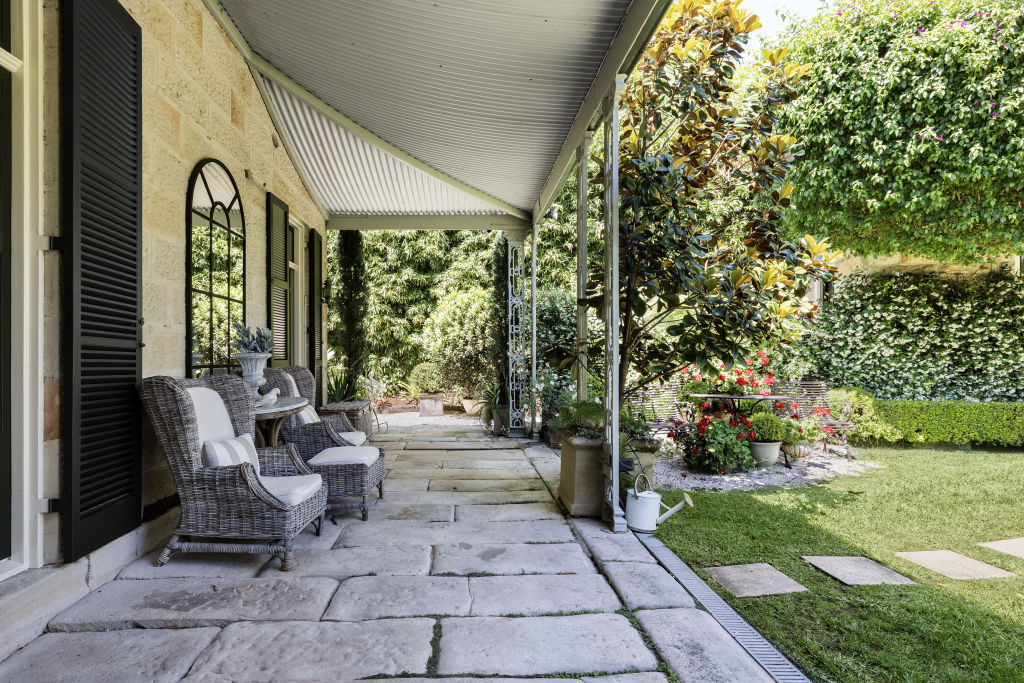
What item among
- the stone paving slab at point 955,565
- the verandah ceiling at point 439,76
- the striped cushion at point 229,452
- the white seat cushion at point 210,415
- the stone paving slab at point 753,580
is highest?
the verandah ceiling at point 439,76

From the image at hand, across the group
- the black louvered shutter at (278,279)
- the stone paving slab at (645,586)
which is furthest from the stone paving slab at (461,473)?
the stone paving slab at (645,586)

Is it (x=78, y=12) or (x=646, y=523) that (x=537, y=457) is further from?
(x=78, y=12)

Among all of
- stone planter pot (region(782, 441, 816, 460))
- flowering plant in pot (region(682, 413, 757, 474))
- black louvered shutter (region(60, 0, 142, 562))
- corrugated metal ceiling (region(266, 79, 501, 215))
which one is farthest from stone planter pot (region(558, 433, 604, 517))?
corrugated metal ceiling (region(266, 79, 501, 215))

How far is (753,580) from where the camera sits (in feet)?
8.91

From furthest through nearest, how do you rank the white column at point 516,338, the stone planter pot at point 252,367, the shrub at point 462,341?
the shrub at point 462,341
the white column at point 516,338
the stone planter pot at point 252,367

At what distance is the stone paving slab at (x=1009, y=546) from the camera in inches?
128

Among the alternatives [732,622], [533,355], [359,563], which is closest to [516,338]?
[533,355]

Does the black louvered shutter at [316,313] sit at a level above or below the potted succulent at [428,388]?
above

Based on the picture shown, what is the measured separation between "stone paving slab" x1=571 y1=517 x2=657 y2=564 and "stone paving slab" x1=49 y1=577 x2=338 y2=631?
1385 mm

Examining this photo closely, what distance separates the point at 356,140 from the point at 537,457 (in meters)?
3.74

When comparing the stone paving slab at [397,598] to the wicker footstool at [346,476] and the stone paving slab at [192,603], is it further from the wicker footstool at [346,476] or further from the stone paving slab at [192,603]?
the wicker footstool at [346,476]

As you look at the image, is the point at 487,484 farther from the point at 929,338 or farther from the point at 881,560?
the point at 929,338

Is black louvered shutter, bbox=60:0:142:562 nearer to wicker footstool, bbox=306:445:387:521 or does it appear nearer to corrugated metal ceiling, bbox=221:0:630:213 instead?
wicker footstool, bbox=306:445:387:521

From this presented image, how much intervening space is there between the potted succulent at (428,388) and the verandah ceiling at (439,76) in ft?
16.8
